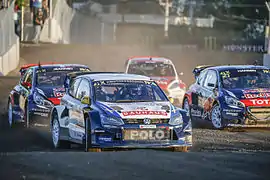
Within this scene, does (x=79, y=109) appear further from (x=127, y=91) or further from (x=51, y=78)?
(x=51, y=78)

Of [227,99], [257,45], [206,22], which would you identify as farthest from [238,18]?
[227,99]

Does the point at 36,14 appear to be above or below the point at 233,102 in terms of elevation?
below

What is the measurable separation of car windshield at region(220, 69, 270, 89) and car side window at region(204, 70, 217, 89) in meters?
0.22

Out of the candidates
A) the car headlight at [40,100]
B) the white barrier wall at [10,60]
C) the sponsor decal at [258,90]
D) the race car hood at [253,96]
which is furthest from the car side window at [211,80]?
the white barrier wall at [10,60]

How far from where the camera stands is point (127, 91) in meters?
13.6

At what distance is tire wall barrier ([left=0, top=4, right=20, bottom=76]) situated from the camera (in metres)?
35.8

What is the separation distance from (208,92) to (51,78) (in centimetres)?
327

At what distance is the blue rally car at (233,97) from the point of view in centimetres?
1706

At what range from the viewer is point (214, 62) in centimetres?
5341

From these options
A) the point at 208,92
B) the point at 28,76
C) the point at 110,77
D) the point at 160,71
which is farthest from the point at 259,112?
the point at 160,71

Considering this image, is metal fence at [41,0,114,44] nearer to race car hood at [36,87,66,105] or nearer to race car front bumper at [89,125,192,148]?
race car hood at [36,87,66,105]

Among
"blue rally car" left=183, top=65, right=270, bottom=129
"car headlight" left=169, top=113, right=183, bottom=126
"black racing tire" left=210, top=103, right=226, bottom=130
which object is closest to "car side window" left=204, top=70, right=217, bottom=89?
Result: "blue rally car" left=183, top=65, right=270, bottom=129

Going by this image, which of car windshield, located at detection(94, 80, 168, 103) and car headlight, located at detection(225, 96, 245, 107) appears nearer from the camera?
car windshield, located at detection(94, 80, 168, 103)

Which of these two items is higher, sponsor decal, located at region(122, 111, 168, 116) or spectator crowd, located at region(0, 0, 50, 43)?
sponsor decal, located at region(122, 111, 168, 116)
